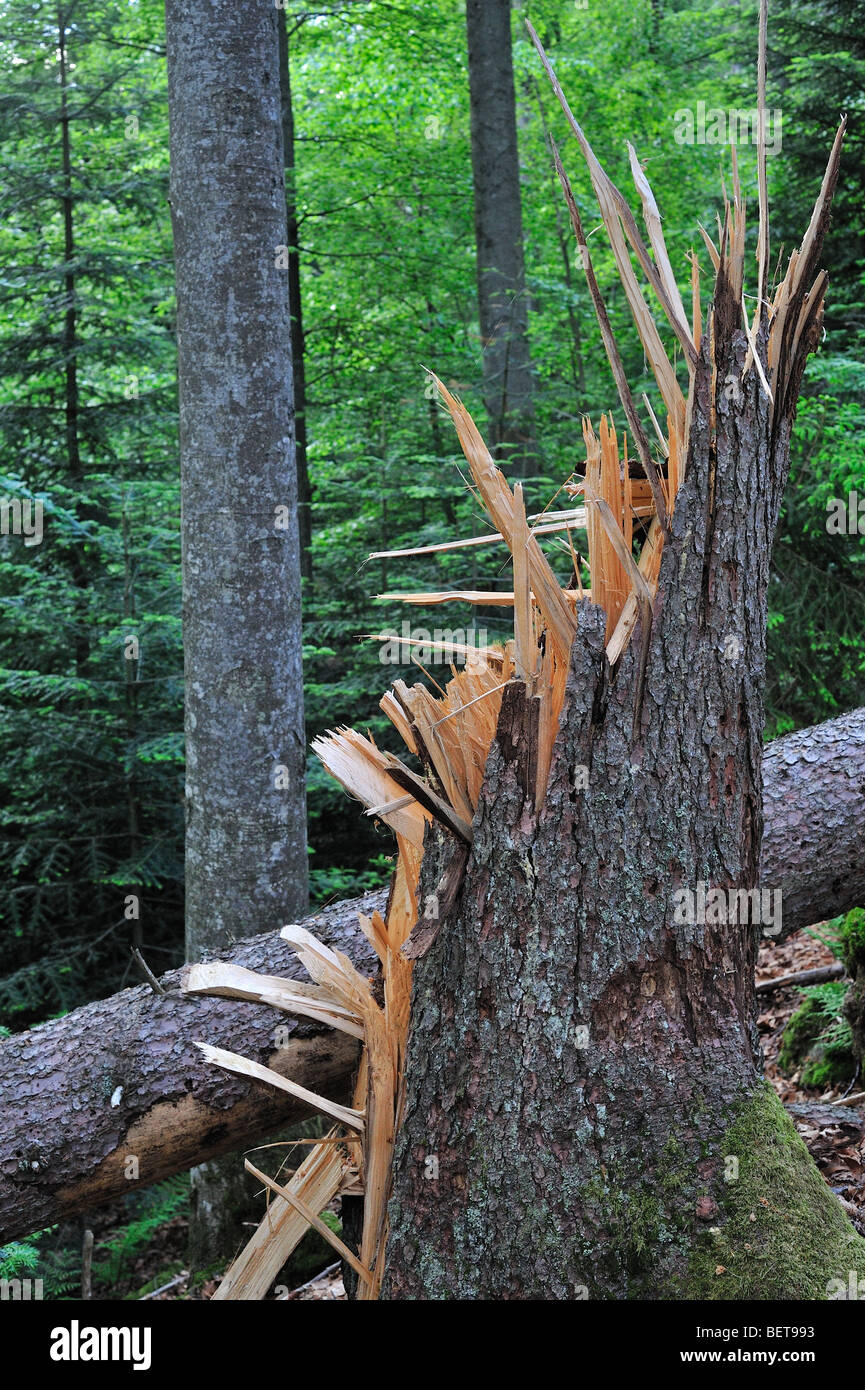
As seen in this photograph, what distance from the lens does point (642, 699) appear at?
2299 mm

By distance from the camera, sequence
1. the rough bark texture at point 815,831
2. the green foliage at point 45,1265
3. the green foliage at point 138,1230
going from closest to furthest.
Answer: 1. the green foliage at point 45,1265
2. the rough bark texture at point 815,831
3. the green foliage at point 138,1230

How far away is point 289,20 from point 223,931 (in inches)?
410

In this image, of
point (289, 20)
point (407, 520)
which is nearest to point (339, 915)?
point (407, 520)

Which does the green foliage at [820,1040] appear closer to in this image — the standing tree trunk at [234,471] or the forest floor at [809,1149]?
the forest floor at [809,1149]

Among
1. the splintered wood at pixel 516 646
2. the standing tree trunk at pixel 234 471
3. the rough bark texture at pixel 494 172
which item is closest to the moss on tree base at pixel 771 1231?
the splintered wood at pixel 516 646

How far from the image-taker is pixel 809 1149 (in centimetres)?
358

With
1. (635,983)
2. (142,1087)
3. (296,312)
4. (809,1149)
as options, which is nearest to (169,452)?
(296,312)

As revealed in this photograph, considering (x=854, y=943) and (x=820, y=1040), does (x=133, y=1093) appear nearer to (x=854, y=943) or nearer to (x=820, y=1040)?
(x=854, y=943)

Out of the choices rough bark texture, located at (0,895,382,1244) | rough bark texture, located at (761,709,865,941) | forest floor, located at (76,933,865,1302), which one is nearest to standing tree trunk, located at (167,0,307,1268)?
forest floor, located at (76,933,865,1302)

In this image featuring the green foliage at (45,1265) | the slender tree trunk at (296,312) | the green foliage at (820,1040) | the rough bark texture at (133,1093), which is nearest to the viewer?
the rough bark texture at (133,1093)

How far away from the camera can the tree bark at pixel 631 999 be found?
2.13 meters

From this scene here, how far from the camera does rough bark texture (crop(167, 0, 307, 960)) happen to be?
14.0ft

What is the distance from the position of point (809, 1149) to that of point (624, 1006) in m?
1.90

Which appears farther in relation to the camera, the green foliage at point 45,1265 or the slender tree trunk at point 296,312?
the slender tree trunk at point 296,312
